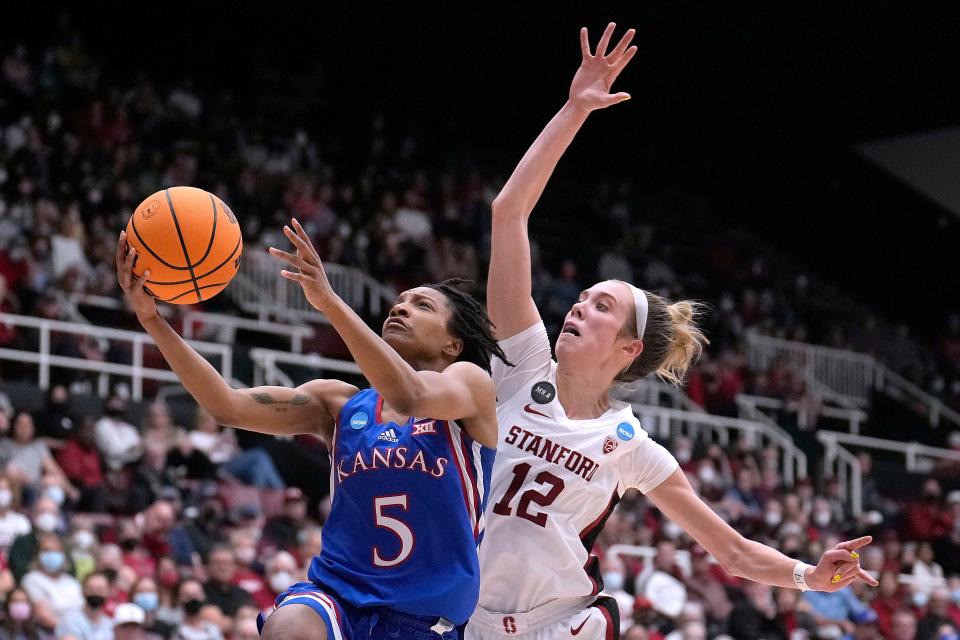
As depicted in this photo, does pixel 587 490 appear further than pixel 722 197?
No

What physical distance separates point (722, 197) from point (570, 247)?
5.67m

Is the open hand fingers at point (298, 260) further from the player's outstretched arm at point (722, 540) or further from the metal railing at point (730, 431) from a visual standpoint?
the metal railing at point (730, 431)

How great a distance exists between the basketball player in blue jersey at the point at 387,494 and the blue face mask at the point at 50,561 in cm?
533

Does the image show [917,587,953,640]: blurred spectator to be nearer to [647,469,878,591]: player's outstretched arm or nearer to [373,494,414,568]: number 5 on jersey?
[647,469,878,591]: player's outstretched arm

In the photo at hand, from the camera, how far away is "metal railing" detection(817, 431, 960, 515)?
17.7 m

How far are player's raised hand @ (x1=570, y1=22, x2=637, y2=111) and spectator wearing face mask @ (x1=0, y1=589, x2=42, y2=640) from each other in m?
5.49

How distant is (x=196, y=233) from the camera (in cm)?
466

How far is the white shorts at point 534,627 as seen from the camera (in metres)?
5.18

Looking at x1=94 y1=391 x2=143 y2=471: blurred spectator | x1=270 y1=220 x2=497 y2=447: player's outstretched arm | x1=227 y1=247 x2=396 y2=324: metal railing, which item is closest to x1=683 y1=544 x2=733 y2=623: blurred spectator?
x1=227 y1=247 x2=396 y2=324: metal railing

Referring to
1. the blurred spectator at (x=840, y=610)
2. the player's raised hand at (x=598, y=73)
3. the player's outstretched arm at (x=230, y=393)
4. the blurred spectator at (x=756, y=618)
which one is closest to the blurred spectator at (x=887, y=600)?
the blurred spectator at (x=840, y=610)

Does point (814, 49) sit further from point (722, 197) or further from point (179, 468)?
point (179, 468)

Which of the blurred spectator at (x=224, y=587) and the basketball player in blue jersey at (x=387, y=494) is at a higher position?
the basketball player in blue jersey at (x=387, y=494)

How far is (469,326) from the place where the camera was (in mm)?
4977

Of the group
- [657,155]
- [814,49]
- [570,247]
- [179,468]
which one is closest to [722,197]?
[657,155]
